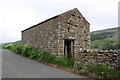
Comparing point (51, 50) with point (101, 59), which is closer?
point (101, 59)

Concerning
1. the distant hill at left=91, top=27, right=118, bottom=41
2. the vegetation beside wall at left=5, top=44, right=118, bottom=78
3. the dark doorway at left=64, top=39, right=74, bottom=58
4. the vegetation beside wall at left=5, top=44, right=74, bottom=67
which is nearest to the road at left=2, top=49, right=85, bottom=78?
the vegetation beside wall at left=5, top=44, right=118, bottom=78

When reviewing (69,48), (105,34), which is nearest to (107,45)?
(105,34)

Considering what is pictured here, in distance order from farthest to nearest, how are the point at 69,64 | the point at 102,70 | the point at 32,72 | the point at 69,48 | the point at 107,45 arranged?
the point at 107,45, the point at 69,48, the point at 69,64, the point at 32,72, the point at 102,70

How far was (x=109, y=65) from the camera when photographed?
11.9 m

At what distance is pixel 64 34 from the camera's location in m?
17.5

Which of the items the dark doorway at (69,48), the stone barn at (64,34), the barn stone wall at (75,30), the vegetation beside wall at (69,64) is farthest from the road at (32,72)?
the dark doorway at (69,48)

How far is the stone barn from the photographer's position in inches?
680

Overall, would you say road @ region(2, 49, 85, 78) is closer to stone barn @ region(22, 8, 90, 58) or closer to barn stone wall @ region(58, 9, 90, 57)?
stone barn @ region(22, 8, 90, 58)

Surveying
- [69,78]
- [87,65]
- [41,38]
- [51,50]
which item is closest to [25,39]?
[41,38]

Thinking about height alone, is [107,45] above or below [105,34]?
below

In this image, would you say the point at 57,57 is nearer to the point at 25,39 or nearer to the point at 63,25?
the point at 63,25

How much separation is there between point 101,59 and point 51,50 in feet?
20.4

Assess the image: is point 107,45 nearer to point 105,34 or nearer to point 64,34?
point 105,34

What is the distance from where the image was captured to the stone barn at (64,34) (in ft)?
56.6
